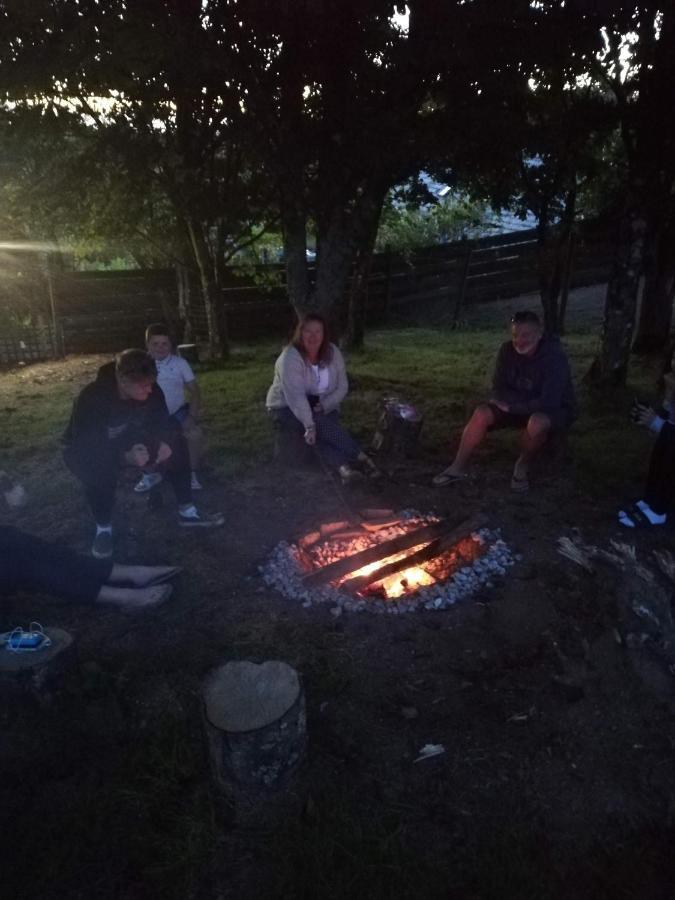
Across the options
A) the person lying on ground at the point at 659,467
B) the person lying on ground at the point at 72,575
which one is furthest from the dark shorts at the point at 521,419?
the person lying on ground at the point at 72,575

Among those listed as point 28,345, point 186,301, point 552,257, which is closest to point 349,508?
point 552,257

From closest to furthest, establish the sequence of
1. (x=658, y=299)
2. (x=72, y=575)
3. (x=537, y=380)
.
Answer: (x=72, y=575), (x=537, y=380), (x=658, y=299)

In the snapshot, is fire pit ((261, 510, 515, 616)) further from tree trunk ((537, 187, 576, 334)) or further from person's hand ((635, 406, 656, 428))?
tree trunk ((537, 187, 576, 334))

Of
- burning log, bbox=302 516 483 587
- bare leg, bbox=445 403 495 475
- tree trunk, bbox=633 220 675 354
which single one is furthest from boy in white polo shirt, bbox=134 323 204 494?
tree trunk, bbox=633 220 675 354

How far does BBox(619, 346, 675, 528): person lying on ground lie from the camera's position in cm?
455

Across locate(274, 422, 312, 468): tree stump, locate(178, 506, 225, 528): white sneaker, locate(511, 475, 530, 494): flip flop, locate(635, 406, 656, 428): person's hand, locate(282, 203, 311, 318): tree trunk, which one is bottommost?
locate(178, 506, 225, 528): white sneaker

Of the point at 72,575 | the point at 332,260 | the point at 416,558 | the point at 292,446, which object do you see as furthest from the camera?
the point at 332,260

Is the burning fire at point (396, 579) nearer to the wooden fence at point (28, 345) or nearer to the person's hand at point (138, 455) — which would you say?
the person's hand at point (138, 455)

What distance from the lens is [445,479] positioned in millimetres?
5562

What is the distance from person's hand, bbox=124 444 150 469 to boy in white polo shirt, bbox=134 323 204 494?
670 mm

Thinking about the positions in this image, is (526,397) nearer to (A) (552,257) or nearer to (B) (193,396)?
(B) (193,396)

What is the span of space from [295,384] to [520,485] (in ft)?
6.99

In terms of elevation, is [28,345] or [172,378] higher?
[172,378]

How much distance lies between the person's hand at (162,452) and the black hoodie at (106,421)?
5cm
